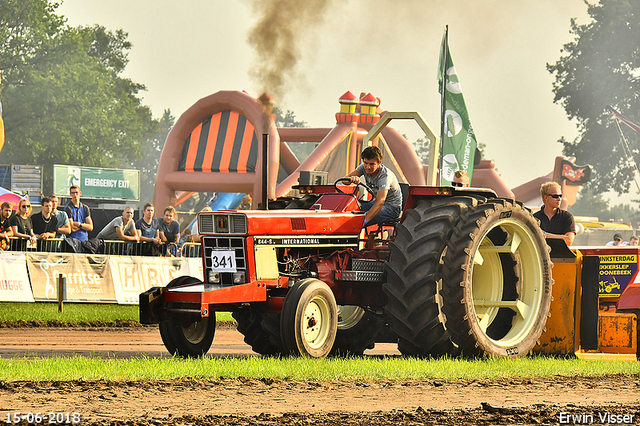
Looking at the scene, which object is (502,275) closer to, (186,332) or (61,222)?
(186,332)

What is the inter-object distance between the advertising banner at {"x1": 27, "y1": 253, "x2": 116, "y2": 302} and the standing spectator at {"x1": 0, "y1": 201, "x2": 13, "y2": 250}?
0.43 metres

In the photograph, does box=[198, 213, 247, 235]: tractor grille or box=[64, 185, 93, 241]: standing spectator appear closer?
box=[198, 213, 247, 235]: tractor grille

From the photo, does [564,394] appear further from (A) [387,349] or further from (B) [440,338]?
(A) [387,349]

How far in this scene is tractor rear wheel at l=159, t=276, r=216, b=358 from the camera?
324 inches

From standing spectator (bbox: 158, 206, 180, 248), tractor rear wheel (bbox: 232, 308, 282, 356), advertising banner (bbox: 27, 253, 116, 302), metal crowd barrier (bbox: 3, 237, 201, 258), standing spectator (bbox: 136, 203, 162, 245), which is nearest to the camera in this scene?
tractor rear wheel (bbox: 232, 308, 282, 356)

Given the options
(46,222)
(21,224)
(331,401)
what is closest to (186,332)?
(331,401)

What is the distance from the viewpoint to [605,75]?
61750 mm

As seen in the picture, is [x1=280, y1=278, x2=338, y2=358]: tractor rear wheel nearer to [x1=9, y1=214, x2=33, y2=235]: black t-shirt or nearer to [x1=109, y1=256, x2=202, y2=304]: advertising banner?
[x1=109, y1=256, x2=202, y2=304]: advertising banner

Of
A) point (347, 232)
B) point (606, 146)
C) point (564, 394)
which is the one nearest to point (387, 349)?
point (347, 232)

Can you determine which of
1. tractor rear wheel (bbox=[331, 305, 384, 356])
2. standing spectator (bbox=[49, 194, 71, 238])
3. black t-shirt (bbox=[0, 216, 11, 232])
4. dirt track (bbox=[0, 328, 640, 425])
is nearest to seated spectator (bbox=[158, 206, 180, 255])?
standing spectator (bbox=[49, 194, 71, 238])

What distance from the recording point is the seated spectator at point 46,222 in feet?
48.6

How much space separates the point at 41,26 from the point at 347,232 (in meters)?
58.1

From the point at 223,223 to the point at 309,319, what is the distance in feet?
3.94

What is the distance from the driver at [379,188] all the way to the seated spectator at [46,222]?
25.6ft
